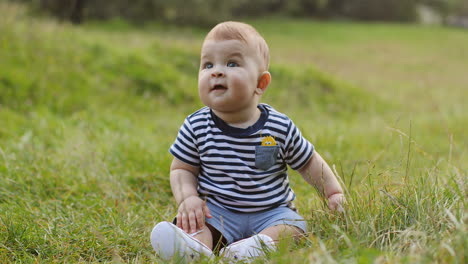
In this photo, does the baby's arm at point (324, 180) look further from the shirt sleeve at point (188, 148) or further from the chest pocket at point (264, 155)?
the shirt sleeve at point (188, 148)

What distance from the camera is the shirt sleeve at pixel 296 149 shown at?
2.58 meters

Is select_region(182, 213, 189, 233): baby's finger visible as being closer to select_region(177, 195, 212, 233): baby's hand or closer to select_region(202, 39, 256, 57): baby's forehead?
select_region(177, 195, 212, 233): baby's hand

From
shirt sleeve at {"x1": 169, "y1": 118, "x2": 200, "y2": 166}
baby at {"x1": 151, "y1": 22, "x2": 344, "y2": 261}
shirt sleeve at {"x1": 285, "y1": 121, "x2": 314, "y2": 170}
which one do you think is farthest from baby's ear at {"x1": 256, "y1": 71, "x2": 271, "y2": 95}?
shirt sleeve at {"x1": 169, "y1": 118, "x2": 200, "y2": 166}

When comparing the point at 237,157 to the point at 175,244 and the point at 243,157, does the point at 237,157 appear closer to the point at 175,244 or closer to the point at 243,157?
the point at 243,157

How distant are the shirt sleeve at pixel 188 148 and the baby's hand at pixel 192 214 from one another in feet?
0.71

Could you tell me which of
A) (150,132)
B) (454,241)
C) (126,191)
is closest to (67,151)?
(126,191)

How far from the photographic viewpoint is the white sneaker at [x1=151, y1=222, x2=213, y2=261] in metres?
2.16

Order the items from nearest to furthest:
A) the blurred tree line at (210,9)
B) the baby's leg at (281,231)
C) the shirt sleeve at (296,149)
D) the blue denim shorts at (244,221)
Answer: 1. the baby's leg at (281,231)
2. the blue denim shorts at (244,221)
3. the shirt sleeve at (296,149)
4. the blurred tree line at (210,9)

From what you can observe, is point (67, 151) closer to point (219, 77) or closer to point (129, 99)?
point (219, 77)

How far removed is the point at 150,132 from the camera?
5.19 metres

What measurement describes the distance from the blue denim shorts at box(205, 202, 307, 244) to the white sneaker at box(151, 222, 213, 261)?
0.28 m

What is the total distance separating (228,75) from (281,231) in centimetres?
78

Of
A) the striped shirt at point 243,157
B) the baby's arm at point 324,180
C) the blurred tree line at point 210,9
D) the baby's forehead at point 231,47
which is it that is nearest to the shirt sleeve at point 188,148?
the striped shirt at point 243,157

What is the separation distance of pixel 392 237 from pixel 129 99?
4.82 m
